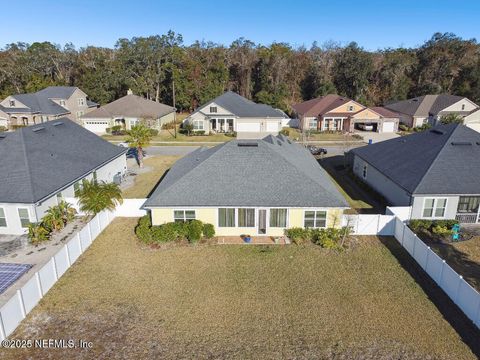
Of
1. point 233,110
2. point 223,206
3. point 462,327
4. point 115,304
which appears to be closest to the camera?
point 462,327

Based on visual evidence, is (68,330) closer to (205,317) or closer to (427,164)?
(205,317)

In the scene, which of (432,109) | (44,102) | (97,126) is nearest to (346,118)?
(432,109)

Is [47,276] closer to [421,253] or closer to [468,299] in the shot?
[468,299]

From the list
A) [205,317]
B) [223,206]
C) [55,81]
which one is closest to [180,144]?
[223,206]

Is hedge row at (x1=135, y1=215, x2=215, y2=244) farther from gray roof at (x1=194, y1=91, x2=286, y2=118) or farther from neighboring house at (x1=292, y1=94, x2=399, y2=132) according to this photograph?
neighboring house at (x1=292, y1=94, x2=399, y2=132)

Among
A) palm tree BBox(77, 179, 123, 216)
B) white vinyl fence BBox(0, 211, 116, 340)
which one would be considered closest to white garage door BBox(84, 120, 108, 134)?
palm tree BBox(77, 179, 123, 216)
